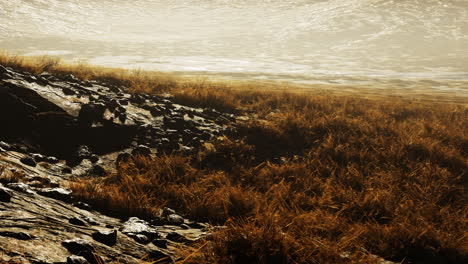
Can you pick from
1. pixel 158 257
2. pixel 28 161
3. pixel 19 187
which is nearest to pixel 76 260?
pixel 158 257

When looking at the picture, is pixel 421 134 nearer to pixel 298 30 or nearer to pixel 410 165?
pixel 410 165

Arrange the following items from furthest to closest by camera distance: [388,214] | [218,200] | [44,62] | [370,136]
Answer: [44,62] < [370,136] < [388,214] < [218,200]

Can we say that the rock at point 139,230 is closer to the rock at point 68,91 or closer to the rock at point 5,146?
the rock at point 5,146

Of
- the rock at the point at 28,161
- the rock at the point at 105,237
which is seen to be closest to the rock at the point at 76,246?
the rock at the point at 105,237

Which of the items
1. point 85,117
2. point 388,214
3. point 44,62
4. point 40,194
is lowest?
point 388,214

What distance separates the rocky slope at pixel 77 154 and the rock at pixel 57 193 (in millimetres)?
12

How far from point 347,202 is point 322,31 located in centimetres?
19993

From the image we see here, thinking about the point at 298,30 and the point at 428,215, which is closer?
the point at 428,215

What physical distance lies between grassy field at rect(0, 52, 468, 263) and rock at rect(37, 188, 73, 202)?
23cm

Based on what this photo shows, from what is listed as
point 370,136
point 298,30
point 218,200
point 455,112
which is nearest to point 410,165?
point 370,136

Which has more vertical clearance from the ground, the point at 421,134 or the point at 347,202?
the point at 421,134

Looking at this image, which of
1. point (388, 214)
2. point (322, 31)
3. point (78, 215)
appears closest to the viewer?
point (78, 215)

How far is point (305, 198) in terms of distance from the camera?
6.36m

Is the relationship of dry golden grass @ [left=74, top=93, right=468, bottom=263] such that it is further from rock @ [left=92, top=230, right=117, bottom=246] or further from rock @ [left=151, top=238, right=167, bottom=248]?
rock @ [left=92, top=230, right=117, bottom=246]
